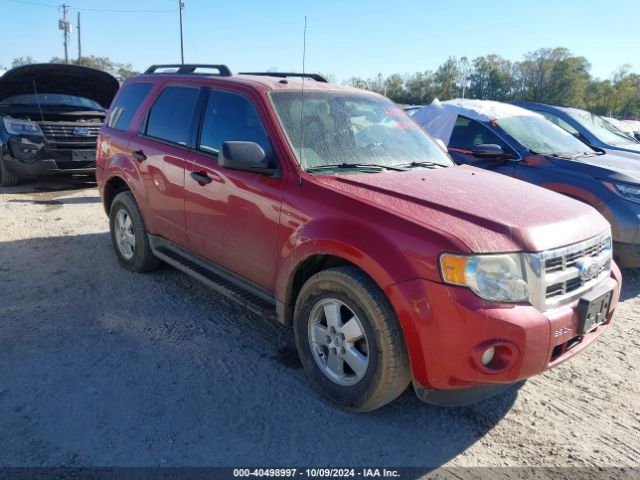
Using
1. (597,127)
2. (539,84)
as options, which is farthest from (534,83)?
(597,127)

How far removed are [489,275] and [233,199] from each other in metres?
1.87

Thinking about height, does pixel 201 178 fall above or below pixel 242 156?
below

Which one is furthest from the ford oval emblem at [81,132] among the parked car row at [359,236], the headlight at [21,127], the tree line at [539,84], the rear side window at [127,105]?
the tree line at [539,84]

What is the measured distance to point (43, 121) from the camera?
878 cm

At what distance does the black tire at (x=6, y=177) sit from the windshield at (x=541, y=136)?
26.4ft

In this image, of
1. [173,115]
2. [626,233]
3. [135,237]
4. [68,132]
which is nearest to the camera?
[173,115]

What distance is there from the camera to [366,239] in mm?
2658

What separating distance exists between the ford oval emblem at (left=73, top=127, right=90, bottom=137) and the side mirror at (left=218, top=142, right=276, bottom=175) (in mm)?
6834

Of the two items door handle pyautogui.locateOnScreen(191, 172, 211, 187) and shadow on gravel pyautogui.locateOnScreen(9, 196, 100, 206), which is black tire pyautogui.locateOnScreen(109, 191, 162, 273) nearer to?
door handle pyautogui.locateOnScreen(191, 172, 211, 187)

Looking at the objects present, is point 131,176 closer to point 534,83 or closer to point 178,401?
point 178,401

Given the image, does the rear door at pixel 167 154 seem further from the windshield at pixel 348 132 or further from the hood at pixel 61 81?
the hood at pixel 61 81

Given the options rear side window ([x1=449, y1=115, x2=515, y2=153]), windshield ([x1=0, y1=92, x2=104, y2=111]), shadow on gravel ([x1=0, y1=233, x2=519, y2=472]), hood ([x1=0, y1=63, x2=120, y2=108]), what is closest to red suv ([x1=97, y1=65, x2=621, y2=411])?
shadow on gravel ([x1=0, y1=233, x2=519, y2=472])

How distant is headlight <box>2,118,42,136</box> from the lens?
27.6 feet

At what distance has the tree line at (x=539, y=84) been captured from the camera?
67250 millimetres
